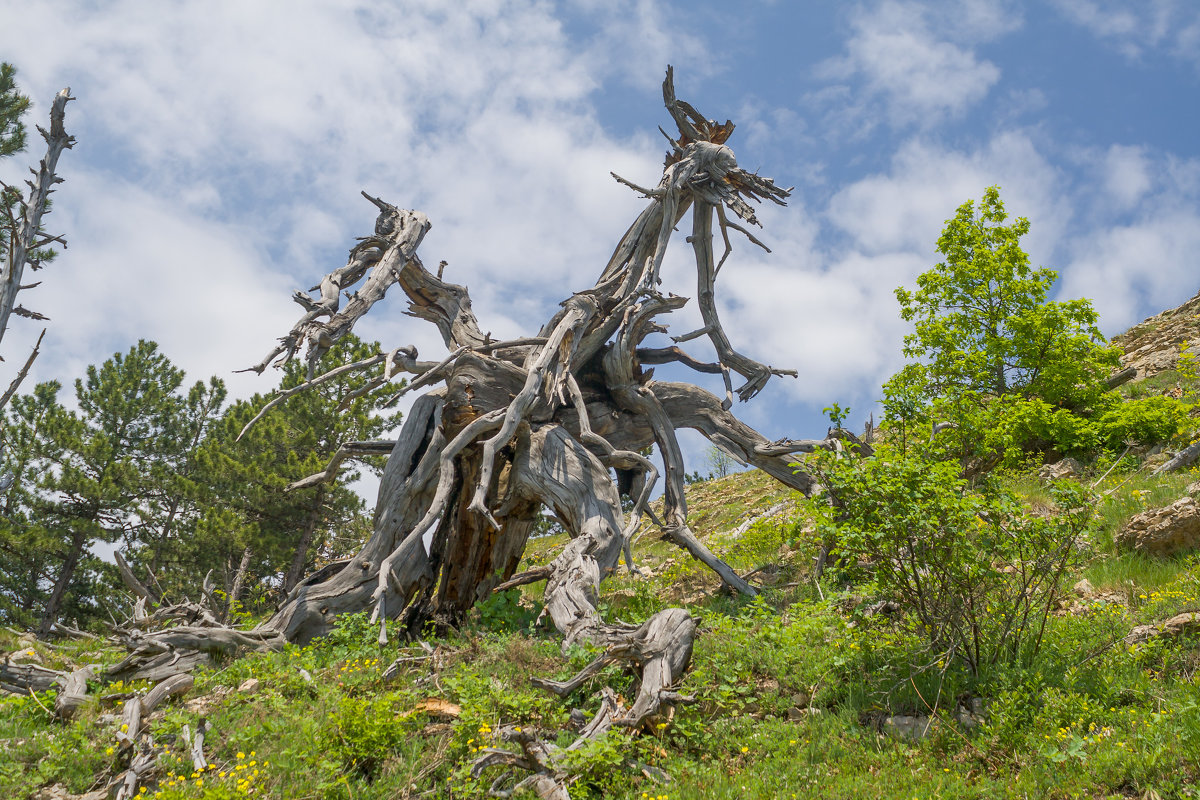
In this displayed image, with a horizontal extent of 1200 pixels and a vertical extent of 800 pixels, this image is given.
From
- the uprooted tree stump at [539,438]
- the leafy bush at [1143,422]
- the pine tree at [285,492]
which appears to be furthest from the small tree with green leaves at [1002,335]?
the pine tree at [285,492]

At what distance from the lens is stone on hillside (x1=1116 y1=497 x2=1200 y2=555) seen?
784 cm

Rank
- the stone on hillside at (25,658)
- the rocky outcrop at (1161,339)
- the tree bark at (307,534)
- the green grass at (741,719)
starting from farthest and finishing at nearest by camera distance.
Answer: the rocky outcrop at (1161,339) < the tree bark at (307,534) < the stone on hillside at (25,658) < the green grass at (741,719)

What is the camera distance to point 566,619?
22.9 ft

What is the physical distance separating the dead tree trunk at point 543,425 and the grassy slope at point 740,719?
0.74m

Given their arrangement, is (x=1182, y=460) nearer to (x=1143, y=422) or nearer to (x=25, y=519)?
(x=1143, y=422)

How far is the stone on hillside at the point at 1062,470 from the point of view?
508 inches

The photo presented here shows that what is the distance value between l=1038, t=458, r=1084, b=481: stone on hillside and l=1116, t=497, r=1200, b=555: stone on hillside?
468 centimetres

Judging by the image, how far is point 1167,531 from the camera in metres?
7.95

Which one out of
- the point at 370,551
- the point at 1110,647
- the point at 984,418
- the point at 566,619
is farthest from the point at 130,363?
the point at 1110,647

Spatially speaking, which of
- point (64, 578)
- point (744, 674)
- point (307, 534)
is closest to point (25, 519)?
point (64, 578)

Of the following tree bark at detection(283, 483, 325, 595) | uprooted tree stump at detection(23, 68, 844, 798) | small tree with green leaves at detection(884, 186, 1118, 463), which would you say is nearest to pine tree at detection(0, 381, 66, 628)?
tree bark at detection(283, 483, 325, 595)

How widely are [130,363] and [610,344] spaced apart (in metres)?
19.7

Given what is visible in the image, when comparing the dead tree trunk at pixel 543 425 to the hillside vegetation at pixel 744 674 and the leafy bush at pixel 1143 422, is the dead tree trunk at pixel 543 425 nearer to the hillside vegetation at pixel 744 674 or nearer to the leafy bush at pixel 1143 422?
the hillside vegetation at pixel 744 674

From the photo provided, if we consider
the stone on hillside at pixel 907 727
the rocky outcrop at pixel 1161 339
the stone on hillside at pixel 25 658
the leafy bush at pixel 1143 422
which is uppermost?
the rocky outcrop at pixel 1161 339
